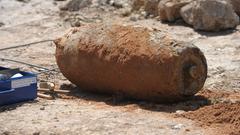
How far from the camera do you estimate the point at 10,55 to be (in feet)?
33.8

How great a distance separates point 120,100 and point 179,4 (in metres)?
5.06

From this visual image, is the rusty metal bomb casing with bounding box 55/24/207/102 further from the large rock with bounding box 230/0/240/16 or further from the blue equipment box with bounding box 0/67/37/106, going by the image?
the large rock with bounding box 230/0/240/16

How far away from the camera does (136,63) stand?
6812 millimetres

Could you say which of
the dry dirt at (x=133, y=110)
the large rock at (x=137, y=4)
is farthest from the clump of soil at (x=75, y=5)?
the dry dirt at (x=133, y=110)

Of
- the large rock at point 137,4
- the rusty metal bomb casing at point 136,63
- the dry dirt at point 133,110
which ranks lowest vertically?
the dry dirt at point 133,110

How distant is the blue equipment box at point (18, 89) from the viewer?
6871mm

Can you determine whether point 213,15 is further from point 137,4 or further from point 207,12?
point 137,4

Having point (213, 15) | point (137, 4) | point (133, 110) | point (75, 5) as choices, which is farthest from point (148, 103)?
point (75, 5)

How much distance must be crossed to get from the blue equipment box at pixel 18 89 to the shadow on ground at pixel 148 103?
60 cm

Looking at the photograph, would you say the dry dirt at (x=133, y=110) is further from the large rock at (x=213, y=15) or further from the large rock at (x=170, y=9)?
the large rock at (x=170, y=9)

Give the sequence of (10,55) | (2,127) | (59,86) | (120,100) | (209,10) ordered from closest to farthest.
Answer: (2,127) < (120,100) < (59,86) < (10,55) < (209,10)

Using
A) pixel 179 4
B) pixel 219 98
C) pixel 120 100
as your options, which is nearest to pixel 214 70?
pixel 219 98

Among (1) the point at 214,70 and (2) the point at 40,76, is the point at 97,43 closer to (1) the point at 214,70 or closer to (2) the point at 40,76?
(2) the point at 40,76

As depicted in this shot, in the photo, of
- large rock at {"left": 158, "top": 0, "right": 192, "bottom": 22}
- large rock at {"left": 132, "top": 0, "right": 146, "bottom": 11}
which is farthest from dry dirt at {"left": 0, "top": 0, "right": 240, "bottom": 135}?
large rock at {"left": 132, "top": 0, "right": 146, "bottom": 11}
